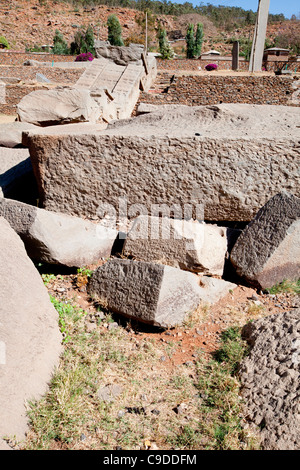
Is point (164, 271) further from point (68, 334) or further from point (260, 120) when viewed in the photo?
point (260, 120)

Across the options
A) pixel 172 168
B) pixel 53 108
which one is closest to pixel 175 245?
pixel 172 168

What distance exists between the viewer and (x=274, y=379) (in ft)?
5.62

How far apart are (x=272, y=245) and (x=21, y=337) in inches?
64.6

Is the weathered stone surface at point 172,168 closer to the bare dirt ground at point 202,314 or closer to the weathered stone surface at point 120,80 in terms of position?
the bare dirt ground at point 202,314

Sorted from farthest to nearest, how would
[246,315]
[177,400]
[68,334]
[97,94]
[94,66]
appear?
1. [94,66]
2. [97,94]
3. [246,315]
4. [68,334]
5. [177,400]

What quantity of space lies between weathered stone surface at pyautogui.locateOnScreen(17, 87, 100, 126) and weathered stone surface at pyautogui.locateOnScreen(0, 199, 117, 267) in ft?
9.83

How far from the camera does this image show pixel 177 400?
1.76 m

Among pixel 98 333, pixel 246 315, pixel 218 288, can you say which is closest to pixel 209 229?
pixel 218 288

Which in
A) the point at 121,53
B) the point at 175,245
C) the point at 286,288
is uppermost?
the point at 121,53

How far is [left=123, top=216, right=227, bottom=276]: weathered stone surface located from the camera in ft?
8.18

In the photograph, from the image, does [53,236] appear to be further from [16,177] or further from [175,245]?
[16,177]

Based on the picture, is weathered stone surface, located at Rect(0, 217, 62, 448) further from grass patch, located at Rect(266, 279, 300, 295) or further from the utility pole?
the utility pole

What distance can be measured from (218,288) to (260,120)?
1.89 m

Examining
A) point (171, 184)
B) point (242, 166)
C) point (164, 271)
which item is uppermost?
point (242, 166)
